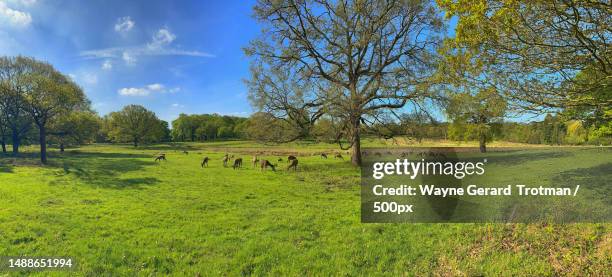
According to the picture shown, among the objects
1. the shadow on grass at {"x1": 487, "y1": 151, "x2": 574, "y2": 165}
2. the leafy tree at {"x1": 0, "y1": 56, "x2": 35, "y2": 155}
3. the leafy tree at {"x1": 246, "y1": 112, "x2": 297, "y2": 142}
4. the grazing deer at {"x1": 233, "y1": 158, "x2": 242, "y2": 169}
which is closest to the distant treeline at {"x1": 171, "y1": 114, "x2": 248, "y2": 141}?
the leafy tree at {"x1": 0, "y1": 56, "x2": 35, "y2": 155}

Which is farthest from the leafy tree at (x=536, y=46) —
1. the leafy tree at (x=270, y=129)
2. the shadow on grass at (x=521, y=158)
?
the shadow on grass at (x=521, y=158)

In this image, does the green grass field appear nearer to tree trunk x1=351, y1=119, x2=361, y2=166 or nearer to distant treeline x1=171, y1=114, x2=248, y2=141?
tree trunk x1=351, y1=119, x2=361, y2=166

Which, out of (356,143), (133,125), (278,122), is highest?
(133,125)

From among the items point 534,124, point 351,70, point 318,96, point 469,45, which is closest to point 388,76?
point 351,70

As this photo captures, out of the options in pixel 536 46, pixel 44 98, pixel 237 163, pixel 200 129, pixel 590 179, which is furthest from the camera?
pixel 200 129

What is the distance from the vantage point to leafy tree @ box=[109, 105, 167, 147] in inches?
3093

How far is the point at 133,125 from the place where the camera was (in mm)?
80250

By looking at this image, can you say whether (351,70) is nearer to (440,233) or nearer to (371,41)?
(371,41)

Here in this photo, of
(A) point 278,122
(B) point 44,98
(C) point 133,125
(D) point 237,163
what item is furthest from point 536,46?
(C) point 133,125

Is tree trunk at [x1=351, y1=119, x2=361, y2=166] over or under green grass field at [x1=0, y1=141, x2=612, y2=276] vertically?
over

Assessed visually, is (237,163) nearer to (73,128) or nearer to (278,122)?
(278,122)

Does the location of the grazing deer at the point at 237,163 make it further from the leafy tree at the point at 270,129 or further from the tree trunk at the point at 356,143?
the tree trunk at the point at 356,143

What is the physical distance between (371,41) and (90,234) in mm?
18807

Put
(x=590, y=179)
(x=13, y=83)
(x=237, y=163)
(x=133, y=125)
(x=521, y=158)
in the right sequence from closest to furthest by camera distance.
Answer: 1. (x=590, y=179)
2. (x=237, y=163)
3. (x=521, y=158)
4. (x=13, y=83)
5. (x=133, y=125)
